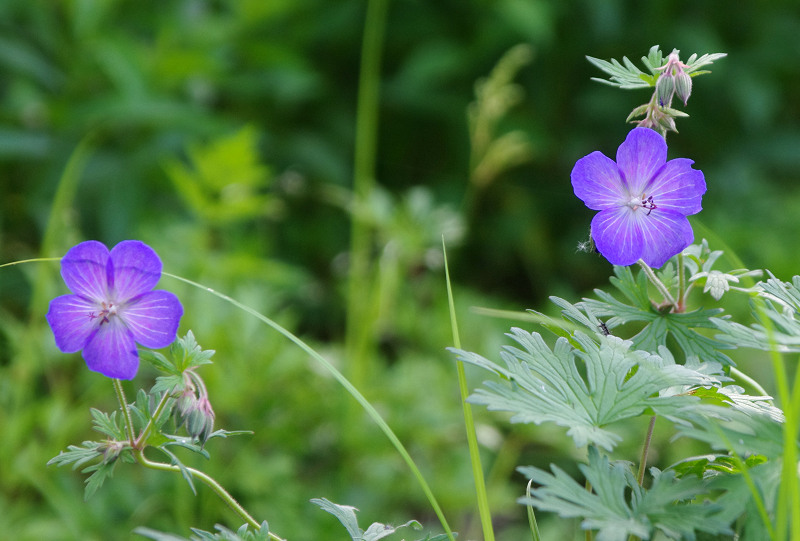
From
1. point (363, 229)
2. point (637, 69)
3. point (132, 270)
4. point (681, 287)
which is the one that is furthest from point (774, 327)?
point (363, 229)

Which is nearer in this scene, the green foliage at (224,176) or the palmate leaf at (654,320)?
the palmate leaf at (654,320)

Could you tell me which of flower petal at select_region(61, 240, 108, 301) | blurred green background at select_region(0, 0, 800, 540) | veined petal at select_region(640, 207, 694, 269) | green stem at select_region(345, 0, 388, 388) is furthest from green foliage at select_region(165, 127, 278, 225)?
veined petal at select_region(640, 207, 694, 269)

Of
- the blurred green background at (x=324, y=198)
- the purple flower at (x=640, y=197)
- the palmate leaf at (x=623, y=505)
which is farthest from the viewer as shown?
the blurred green background at (x=324, y=198)

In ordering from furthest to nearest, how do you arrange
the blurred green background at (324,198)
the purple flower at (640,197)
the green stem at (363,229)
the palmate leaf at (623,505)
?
the green stem at (363,229) → the blurred green background at (324,198) → the purple flower at (640,197) → the palmate leaf at (623,505)

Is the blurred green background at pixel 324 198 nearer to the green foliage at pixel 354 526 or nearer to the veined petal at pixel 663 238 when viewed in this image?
the green foliage at pixel 354 526

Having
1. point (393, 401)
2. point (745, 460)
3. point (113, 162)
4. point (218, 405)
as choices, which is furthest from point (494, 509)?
point (113, 162)

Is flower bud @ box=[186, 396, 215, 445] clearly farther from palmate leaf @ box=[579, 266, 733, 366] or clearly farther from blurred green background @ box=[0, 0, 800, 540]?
blurred green background @ box=[0, 0, 800, 540]

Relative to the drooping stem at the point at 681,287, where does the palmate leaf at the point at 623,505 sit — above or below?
below

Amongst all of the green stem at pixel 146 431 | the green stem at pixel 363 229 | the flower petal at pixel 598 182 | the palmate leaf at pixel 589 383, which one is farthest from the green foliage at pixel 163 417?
the green stem at pixel 363 229
